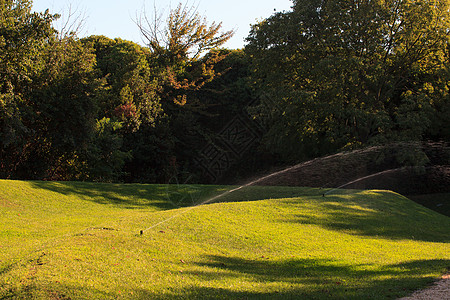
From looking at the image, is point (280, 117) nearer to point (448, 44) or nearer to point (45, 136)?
point (448, 44)

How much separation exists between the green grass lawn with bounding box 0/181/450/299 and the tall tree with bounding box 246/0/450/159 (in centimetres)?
638

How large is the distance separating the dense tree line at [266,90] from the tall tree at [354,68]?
0.24 feet

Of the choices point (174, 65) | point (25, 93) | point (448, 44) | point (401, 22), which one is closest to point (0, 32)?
point (25, 93)

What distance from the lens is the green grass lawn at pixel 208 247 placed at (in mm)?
6309

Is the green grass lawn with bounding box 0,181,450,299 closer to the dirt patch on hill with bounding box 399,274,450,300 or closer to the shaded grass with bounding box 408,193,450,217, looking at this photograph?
the dirt patch on hill with bounding box 399,274,450,300

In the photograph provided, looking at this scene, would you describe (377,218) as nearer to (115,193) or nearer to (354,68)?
(354,68)

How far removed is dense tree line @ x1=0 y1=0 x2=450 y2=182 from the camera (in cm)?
1928

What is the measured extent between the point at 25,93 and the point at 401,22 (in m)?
20.5

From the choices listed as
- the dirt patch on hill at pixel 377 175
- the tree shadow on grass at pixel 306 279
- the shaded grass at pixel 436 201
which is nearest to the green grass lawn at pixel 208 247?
the tree shadow on grass at pixel 306 279

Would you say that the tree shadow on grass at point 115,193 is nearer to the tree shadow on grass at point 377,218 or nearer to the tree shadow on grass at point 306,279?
the tree shadow on grass at point 377,218

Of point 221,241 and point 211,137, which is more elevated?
point 211,137

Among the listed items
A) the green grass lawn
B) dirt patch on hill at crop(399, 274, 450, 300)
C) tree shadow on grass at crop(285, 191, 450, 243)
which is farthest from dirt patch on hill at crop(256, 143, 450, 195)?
dirt patch on hill at crop(399, 274, 450, 300)

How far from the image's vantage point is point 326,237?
1214 centimetres

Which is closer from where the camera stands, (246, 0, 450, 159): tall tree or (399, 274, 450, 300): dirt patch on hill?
(399, 274, 450, 300): dirt patch on hill
